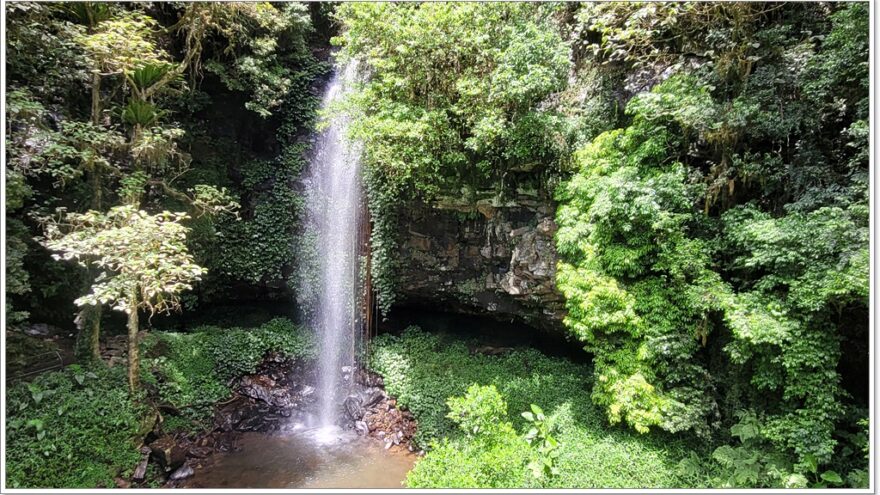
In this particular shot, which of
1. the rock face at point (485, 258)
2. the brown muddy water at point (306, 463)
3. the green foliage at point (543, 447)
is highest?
the rock face at point (485, 258)

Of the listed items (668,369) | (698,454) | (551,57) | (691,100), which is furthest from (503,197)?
(698,454)

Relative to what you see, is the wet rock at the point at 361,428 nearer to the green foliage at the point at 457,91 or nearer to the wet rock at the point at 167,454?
the wet rock at the point at 167,454

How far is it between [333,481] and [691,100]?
7712 mm

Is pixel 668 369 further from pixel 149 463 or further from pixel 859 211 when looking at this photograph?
pixel 149 463

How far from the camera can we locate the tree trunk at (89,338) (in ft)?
22.4

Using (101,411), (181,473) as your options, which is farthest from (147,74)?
(181,473)

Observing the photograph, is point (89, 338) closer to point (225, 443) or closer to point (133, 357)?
point (133, 357)

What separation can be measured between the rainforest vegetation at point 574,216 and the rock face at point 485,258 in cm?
38

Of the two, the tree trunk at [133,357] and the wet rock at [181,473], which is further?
the tree trunk at [133,357]

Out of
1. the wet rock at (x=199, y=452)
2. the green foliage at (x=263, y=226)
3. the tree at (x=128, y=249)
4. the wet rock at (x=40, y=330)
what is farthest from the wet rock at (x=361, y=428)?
the wet rock at (x=40, y=330)

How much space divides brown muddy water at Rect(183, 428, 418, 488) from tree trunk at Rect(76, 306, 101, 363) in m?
2.65

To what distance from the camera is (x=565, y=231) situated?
6508 millimetres

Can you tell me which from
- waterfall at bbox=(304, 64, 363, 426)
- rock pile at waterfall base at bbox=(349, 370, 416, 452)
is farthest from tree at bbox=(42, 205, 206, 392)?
rock pile at waterfall base at bbox=(349, 370, 416, 452)

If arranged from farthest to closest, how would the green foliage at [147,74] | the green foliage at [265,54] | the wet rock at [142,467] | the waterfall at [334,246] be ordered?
the waterfall at [334,246] → the green foliage at [265,54] → the green foliage at [147,74] → the wet rock at [142,467]
